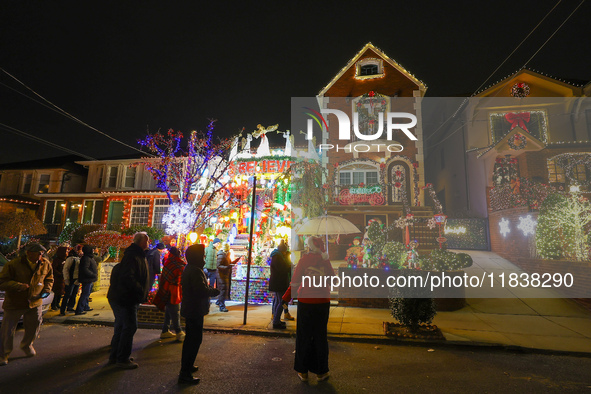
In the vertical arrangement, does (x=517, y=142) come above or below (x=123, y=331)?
above

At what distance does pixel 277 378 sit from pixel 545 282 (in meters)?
10.5

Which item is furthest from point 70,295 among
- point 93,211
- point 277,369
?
point 93,211

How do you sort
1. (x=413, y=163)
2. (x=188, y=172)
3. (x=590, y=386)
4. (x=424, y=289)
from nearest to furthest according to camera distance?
(x=590, y=386)
(x=424, y=289)
(x=188, y=172)
(x=413, y=163)

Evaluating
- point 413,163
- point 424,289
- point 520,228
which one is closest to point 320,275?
point 424,289

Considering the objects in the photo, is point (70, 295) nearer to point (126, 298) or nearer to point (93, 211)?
point (126, 298)

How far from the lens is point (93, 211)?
898 inches

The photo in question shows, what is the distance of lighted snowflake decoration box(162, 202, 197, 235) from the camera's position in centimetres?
1024

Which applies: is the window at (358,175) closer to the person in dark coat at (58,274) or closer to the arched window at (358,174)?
the arched window at (358,174)

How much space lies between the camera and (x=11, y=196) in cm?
2584

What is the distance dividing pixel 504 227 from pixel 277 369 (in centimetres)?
1275

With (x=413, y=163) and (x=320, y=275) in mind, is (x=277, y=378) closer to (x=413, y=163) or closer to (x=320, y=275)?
(x=320, y=275)

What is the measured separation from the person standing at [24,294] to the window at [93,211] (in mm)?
19730

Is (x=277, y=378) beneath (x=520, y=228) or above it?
beneath

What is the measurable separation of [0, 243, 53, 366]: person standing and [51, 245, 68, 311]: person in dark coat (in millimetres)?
3713
